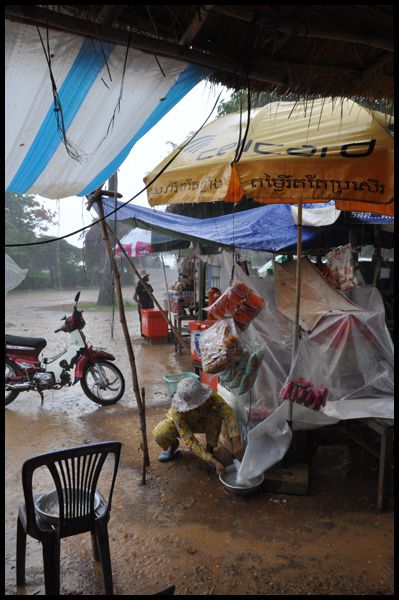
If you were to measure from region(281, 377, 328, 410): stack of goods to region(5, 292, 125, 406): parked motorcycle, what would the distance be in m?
2.90

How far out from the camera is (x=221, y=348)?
3.22m

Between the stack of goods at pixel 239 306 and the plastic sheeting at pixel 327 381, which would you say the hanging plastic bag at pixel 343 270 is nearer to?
the plastic sheeting at pixel 327 381

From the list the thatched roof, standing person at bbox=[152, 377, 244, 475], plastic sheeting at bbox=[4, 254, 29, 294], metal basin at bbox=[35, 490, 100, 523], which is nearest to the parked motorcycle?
plastic sheeting at bbox=[4, 254, 29, 294]

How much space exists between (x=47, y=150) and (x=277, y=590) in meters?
3.17

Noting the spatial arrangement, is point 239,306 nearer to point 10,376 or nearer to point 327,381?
point 327,381

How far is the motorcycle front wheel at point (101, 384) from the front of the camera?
5273 mm

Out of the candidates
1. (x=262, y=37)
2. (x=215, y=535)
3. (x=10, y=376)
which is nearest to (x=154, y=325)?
(x=10, y=376)

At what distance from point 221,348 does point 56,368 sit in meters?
3.03

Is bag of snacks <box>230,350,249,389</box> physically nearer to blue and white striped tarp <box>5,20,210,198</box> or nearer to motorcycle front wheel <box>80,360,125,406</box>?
blue and white striped tarp <box>5,20,210,198</box>

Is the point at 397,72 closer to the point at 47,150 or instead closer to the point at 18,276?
the point at 47,150

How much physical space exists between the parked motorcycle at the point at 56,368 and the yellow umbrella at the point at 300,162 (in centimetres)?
293

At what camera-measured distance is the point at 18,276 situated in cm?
568

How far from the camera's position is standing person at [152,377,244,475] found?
137 inches

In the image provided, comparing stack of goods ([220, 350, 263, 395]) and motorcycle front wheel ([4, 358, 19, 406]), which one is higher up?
stack of goods ([220, 350, 263, 395])
